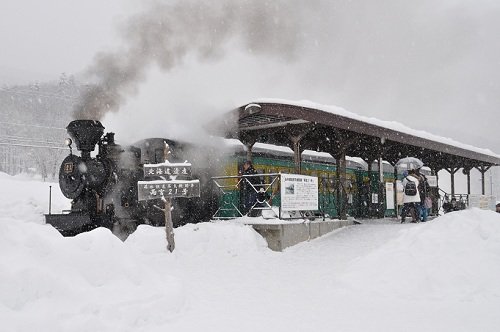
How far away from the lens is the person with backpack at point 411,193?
12.9 meters

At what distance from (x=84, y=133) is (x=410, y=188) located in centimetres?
879

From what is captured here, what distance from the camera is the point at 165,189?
29.5ft

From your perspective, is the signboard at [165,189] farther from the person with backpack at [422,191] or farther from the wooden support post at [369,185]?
the wooden support post at [369,185]

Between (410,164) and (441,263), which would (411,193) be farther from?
(441,263)

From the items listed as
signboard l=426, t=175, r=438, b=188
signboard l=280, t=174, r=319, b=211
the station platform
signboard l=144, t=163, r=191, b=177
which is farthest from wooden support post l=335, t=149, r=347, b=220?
signboard l=426, t=175, r=438, b=188

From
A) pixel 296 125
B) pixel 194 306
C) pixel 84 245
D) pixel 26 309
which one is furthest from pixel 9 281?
pixel 296 125

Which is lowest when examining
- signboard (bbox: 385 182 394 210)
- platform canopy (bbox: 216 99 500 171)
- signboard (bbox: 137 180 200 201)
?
signboard (bbox: 385 182 394 210)

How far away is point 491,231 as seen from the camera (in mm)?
7551

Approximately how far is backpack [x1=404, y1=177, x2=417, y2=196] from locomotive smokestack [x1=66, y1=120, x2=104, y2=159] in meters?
8.37

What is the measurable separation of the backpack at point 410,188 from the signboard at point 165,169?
6831 millimetres

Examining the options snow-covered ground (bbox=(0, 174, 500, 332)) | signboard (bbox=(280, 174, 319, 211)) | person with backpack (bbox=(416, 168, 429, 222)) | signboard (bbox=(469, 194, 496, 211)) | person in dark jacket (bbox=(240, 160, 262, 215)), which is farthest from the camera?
signboard (bbox=(469, 194, 496, 211))

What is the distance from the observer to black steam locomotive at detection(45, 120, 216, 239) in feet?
32.2

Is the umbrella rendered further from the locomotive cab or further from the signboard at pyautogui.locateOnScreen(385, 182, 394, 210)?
the locomotive cab

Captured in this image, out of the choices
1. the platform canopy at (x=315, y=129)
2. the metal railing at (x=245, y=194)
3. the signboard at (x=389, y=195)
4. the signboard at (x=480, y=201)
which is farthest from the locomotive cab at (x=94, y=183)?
the signboard at (x=480, y=201)
